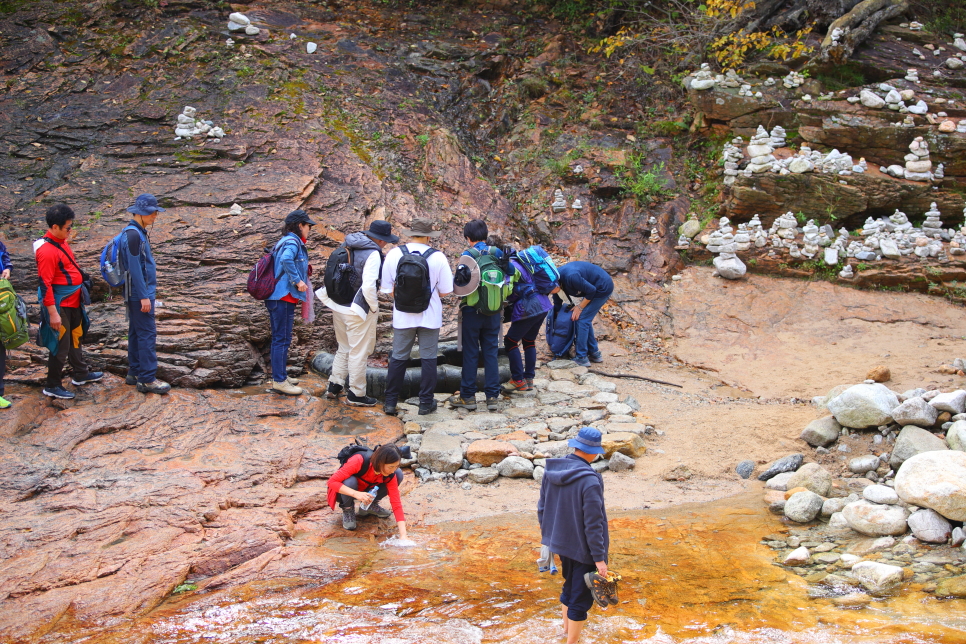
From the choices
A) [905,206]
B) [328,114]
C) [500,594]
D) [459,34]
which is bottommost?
[500,594]

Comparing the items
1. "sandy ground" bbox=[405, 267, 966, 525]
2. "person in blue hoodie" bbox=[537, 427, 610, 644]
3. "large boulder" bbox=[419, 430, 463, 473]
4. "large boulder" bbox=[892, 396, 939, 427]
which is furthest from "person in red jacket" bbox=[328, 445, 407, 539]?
"large boulder" bbox=[892, 396, 939, 427]

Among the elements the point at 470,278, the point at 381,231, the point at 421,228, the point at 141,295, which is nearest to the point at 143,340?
the point at 141,295

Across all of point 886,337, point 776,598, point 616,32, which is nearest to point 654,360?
point 886,337

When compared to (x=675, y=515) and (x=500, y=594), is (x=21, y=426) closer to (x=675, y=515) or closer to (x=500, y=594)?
(x=500, y=594)

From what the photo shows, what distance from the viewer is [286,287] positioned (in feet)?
22.9

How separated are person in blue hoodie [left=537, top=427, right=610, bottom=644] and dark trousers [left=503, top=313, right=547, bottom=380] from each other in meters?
4.00

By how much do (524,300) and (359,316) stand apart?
189 cm

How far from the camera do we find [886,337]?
30.2 ft

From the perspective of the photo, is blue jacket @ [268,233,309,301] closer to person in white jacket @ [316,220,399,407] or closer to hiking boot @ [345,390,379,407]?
person in white jacket @ [316,220,399,407]

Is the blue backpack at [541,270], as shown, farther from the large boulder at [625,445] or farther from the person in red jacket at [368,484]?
the person in red jacket at [368,484]

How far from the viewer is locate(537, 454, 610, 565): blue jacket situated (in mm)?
3773

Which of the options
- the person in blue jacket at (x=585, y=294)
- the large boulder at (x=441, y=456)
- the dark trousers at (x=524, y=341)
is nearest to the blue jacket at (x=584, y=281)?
the person in blue jacket at (x=585, y=294)

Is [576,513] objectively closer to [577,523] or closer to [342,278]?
[577,523]

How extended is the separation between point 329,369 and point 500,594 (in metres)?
4.06
